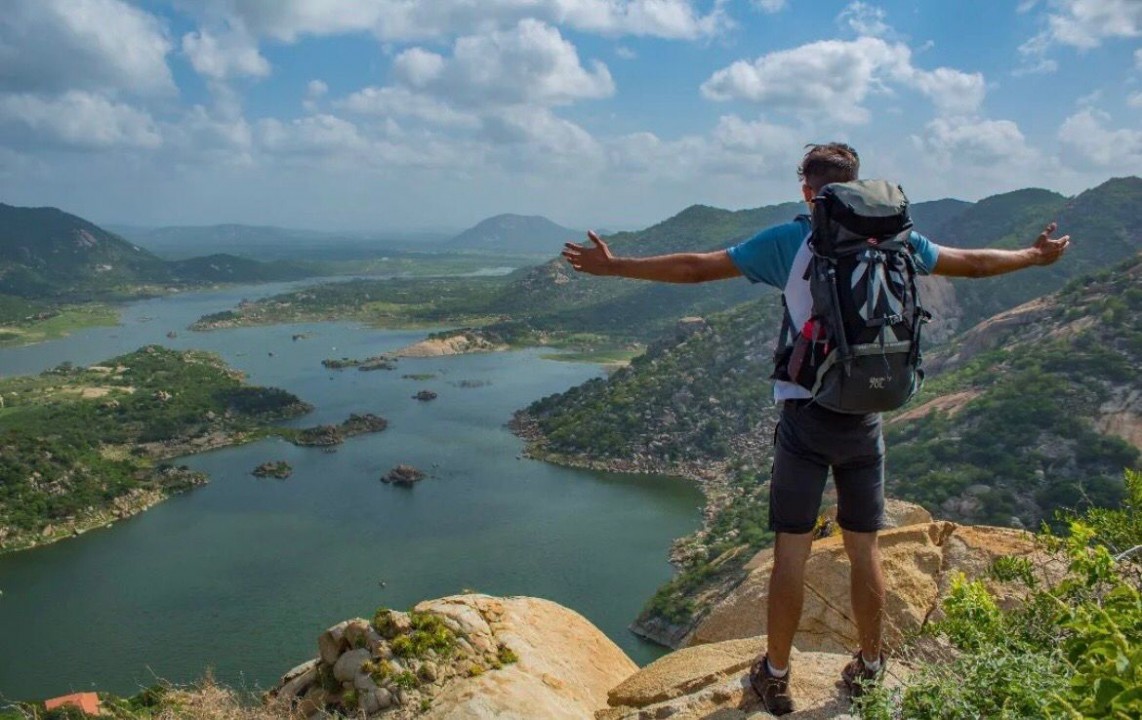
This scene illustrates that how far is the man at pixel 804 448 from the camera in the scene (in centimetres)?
300

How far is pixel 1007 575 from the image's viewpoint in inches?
125

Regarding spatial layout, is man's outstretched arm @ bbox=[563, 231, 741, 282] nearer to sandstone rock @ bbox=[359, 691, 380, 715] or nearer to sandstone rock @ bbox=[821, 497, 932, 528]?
sandstone rock @ bbox=[359, 691, 380, 715]

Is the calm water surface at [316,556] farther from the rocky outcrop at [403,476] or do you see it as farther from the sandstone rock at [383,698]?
the sandstone rock at [383,698]

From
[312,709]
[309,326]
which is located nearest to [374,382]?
[309,326]

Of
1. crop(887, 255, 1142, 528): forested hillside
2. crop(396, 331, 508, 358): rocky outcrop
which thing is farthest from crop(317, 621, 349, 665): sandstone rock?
crop(396, 331, 508, 358): rocky outcrop

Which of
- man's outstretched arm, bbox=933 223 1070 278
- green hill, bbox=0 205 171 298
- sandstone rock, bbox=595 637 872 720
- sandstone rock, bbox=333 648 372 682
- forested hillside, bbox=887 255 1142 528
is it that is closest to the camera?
man's outstretched arm, bbox=933 223 1070 278

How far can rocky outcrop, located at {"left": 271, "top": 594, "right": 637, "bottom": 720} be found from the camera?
466 cm

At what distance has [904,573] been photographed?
552cm

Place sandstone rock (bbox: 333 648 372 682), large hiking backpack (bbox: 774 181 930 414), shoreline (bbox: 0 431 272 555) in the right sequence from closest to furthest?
large hiking backpack (bbox: 774 181 930 414) < sandstone rock (bbox: 333 648 372 682) < shoreline (bbox: 0 431 272 555)

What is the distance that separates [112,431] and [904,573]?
59530 mm

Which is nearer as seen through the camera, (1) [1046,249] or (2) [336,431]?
(1) [1046,249]

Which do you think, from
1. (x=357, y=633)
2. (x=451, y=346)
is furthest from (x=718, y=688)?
(x=451, y=346)

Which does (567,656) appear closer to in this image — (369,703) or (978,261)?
(369,703)

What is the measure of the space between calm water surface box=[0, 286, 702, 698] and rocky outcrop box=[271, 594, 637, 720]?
431 inches
